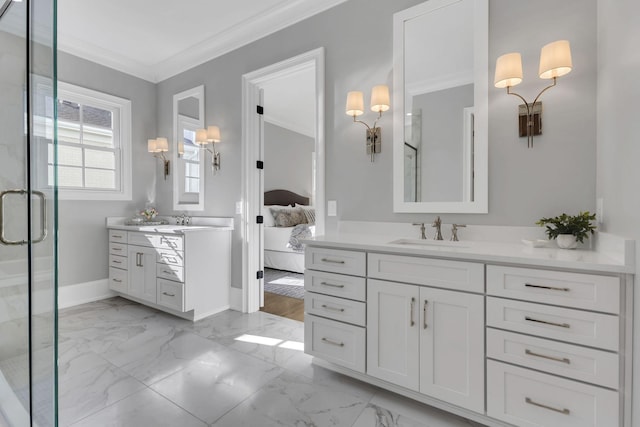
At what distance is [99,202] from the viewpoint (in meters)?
3.48

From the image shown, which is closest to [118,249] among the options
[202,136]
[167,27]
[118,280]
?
[118,280]

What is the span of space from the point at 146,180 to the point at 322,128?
2.73 metres

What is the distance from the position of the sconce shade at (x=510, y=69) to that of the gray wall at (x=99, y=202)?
3929 millimetres

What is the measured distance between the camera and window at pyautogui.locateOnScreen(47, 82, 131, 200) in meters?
3.22

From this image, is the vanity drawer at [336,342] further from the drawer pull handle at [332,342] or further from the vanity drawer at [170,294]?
the vanity drawer at [170,294]

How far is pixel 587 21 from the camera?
1.57 m

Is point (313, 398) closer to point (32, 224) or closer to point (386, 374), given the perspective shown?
point (386, 374)

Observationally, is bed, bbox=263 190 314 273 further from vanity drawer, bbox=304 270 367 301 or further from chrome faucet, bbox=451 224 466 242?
chrome faucet, bbox=451 224 466 242

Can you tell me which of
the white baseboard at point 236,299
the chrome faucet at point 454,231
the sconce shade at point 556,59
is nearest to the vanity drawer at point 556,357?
the chrome faucet at point 454,231

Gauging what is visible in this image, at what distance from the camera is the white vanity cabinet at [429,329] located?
1396 millimetres

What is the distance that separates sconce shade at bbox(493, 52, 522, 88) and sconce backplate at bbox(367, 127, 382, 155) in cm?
80

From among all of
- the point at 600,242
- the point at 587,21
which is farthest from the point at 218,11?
the point at 600,242

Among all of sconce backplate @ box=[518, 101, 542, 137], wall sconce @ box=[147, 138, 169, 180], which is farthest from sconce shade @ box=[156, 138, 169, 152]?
sconce backplate @ box=[518, 101, 542, 137]

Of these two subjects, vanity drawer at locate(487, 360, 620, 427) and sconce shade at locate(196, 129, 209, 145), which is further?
sconce shade at locate(196, 129, 209, 145)
